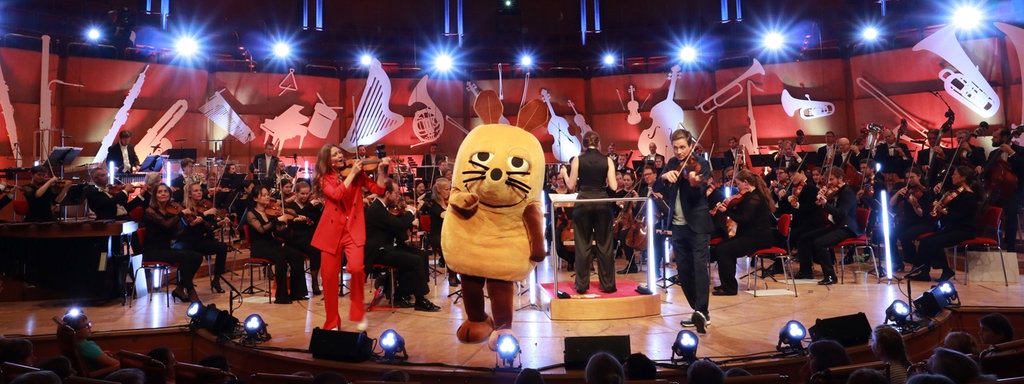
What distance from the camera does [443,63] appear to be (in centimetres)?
1502

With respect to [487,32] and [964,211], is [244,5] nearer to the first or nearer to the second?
[487,32]

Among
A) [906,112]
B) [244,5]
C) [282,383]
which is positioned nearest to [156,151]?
[244,5]

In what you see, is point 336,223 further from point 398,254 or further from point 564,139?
point 564,139

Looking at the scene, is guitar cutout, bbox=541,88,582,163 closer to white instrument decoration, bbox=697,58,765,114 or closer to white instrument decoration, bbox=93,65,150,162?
white instrument decoration, bbox=697,58,765,114

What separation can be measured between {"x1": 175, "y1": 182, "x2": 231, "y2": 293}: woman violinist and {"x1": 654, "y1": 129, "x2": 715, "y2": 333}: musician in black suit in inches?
188

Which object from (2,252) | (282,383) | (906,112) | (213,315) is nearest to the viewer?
(282,383)

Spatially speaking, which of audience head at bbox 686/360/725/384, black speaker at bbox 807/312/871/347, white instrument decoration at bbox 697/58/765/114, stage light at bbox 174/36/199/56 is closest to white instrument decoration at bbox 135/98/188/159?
stage light at bbox 174/36/199/56

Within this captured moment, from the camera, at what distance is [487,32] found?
15.4 m

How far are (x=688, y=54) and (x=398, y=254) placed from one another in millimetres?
10259

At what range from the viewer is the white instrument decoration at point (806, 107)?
1338 centimetres

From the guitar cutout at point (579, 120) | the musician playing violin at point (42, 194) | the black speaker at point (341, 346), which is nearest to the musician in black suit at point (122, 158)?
the musician playing violin at point (42, 194)

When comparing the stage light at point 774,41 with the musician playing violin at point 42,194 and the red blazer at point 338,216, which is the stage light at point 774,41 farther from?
the musician playing violin at point 42,194

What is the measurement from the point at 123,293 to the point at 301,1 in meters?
9.71

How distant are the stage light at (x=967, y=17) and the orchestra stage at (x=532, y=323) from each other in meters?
6.75
